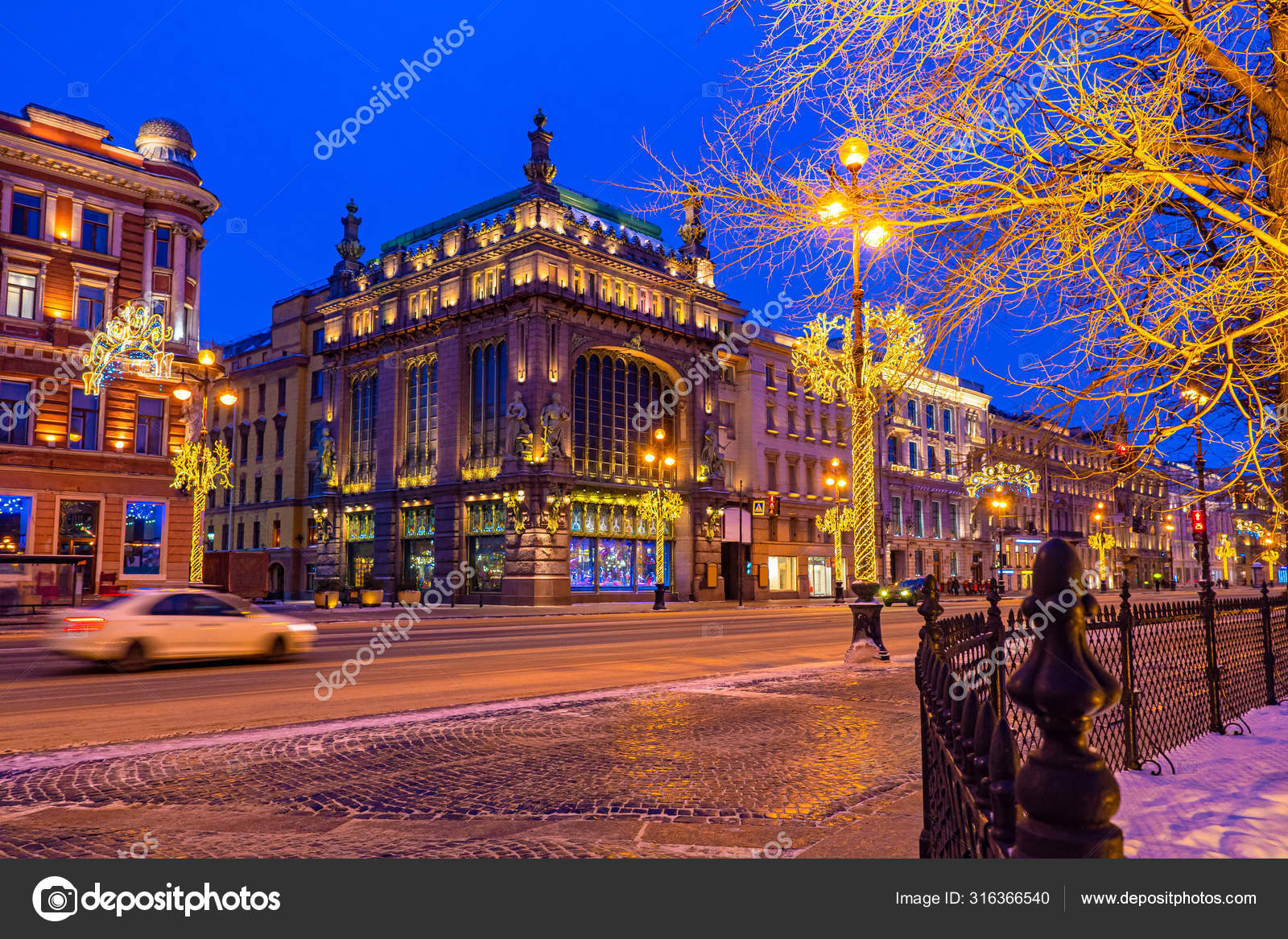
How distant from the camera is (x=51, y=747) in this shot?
319 inches

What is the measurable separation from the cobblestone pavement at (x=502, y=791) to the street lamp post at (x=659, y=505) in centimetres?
3467

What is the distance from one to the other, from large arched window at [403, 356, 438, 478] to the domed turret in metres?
15.4

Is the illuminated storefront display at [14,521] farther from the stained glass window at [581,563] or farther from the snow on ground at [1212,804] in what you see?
the snow on ground at [1212,804]

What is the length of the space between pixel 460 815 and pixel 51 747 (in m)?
5.13

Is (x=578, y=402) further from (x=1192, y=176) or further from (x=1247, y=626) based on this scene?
(x=1192, y=176)

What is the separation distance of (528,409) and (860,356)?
30.2m

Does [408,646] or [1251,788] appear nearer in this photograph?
[1251,788]

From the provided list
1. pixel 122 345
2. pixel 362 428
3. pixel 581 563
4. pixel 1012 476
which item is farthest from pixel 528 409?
pixel 1012 476

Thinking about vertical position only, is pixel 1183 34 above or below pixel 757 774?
above

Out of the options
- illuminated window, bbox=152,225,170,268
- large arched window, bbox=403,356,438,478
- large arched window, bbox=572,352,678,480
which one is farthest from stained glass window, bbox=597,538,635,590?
illuminated window, bbox=152,225,170,268

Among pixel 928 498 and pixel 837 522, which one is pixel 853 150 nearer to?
pixel 837 522

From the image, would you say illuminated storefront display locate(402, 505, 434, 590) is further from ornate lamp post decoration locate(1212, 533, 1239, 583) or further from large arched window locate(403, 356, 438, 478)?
ornate lamp post decoration locate(1212, 533, 1239, 583)

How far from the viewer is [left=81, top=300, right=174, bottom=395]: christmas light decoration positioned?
3247 cm
